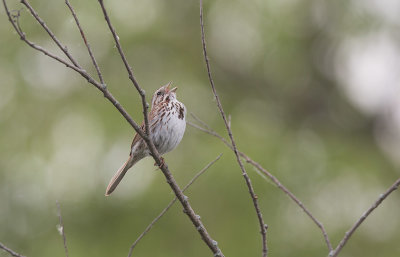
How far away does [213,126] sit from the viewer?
779 centimetres

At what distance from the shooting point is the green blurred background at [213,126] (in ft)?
24.1

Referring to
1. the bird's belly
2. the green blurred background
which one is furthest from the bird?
the green blurred background

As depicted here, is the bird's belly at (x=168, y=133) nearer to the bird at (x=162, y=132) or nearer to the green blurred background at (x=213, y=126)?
the bird at (x=162, y=132)

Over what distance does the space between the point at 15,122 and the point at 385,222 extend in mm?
4382

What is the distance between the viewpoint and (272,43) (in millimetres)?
8820

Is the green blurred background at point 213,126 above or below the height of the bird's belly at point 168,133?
above

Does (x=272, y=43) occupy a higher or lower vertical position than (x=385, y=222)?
higher

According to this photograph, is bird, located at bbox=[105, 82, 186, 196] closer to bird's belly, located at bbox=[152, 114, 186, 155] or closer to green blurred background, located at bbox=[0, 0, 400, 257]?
bird's belly, located at bbox=[152, 114, 186, 155]

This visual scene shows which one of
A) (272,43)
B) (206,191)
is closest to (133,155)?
(206,191)

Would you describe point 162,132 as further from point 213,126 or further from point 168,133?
point 213,126

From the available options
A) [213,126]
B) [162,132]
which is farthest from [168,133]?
[213,126]

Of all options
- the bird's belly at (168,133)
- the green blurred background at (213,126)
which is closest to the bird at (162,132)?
the bird's belly at (168,133)

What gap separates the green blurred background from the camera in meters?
7.34

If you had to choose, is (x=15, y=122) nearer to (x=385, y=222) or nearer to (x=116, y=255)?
(x=116, y=255)
